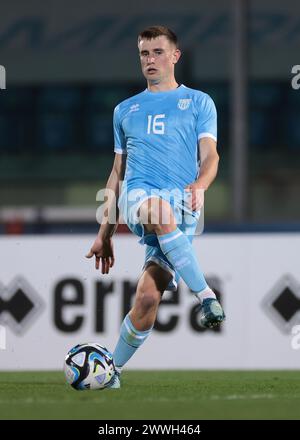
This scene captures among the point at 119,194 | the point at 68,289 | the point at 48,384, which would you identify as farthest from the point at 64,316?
the point at 119,194

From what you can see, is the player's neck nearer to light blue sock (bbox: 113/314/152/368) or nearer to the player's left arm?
the player's left arm

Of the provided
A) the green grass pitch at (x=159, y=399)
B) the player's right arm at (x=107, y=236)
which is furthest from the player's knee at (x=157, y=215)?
the green grass pitch at (x=159, y=399)

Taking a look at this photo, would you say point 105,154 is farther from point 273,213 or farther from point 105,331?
point 105,331

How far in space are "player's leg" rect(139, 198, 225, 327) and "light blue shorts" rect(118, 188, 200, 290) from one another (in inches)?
2.6

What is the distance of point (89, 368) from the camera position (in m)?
6.28

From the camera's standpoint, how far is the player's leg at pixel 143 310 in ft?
20.8

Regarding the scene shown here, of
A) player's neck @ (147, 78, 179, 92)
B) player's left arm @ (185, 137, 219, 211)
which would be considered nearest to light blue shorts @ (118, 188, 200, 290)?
player's left arm @ (185, 137, 219, 211)

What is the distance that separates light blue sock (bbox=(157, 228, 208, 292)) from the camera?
6207 mm

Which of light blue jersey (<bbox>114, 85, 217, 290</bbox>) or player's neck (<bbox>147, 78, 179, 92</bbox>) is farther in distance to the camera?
player's neck (<bbox>147, 78, 179, 92</bbox>)

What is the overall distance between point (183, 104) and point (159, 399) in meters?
1.50

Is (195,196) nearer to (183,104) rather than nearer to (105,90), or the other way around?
(183,104)

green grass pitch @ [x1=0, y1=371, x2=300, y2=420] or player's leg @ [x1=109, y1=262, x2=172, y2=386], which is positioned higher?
player's leg @ [x1=109, y1=262, x2=172, y2=386]

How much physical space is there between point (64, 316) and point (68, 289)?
0.19 metres

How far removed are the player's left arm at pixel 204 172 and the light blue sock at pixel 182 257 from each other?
22 cm
